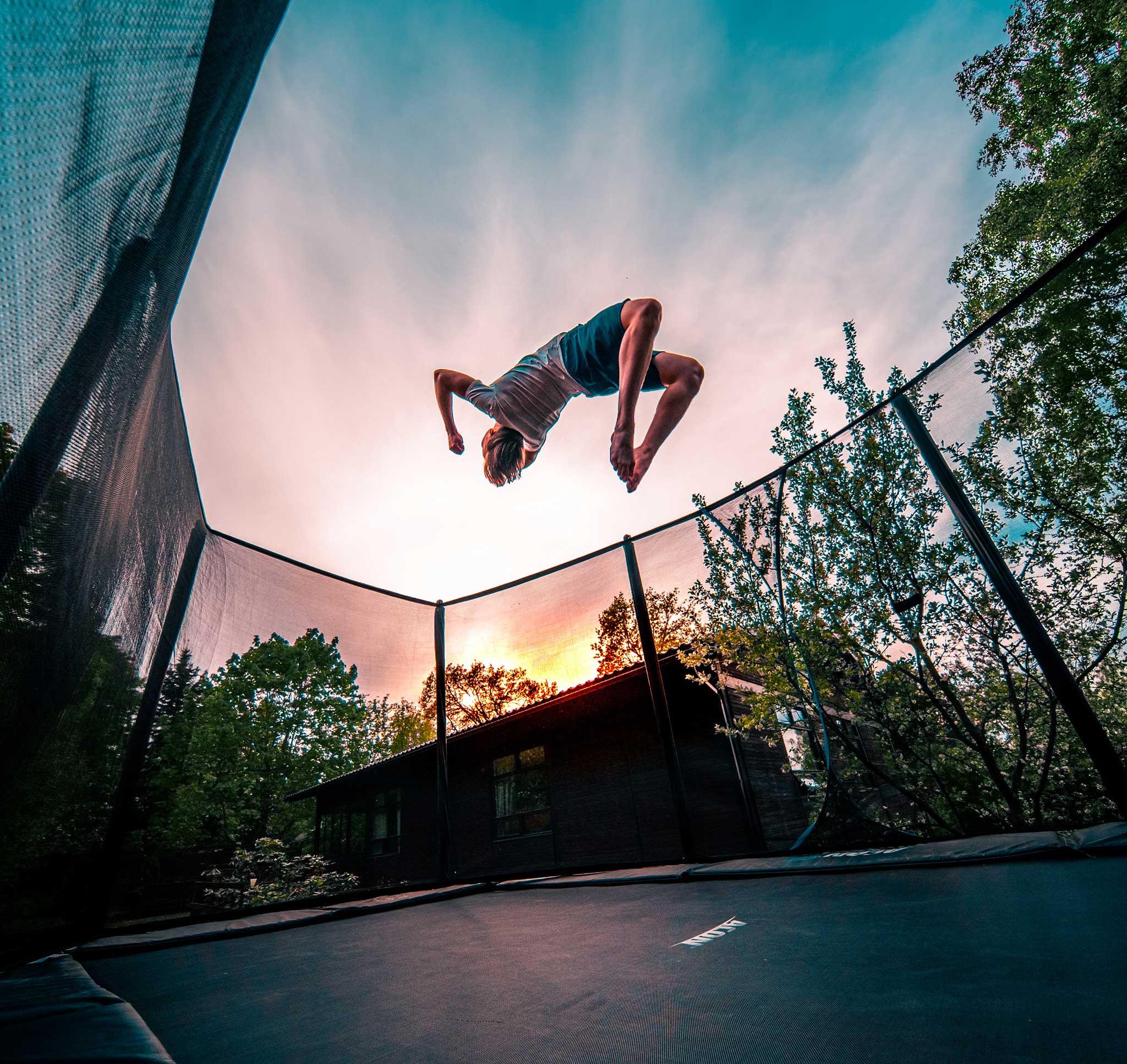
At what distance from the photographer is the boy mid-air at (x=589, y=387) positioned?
1229 mm

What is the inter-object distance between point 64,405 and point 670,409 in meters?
1.20

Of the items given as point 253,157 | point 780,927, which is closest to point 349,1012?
point 780,927

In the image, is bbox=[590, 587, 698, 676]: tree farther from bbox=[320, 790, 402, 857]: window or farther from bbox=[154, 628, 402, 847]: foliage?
bbox=[320, 790, 402, 857]: window

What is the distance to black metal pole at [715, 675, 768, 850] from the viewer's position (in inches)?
171

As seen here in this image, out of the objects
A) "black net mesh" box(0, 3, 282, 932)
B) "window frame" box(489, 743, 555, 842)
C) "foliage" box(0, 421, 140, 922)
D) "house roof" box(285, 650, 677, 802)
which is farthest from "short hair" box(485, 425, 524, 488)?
"window frame" box(489, 743, 555, 842)

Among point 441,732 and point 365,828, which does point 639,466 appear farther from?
point 365,828

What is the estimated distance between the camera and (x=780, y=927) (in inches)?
40.5

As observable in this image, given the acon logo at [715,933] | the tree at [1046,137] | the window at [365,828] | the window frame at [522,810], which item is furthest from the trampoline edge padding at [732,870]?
the tree at [1046,137]

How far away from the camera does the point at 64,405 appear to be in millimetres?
881

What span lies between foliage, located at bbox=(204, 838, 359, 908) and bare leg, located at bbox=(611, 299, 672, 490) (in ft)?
15.5

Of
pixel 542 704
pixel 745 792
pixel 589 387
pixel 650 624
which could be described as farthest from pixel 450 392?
pixel 542 704

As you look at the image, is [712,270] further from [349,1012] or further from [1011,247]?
[1011,247]

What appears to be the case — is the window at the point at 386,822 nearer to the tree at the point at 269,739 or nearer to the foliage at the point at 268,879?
the tree at the point at 269,739

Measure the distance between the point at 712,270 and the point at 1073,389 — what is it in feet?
6.00
